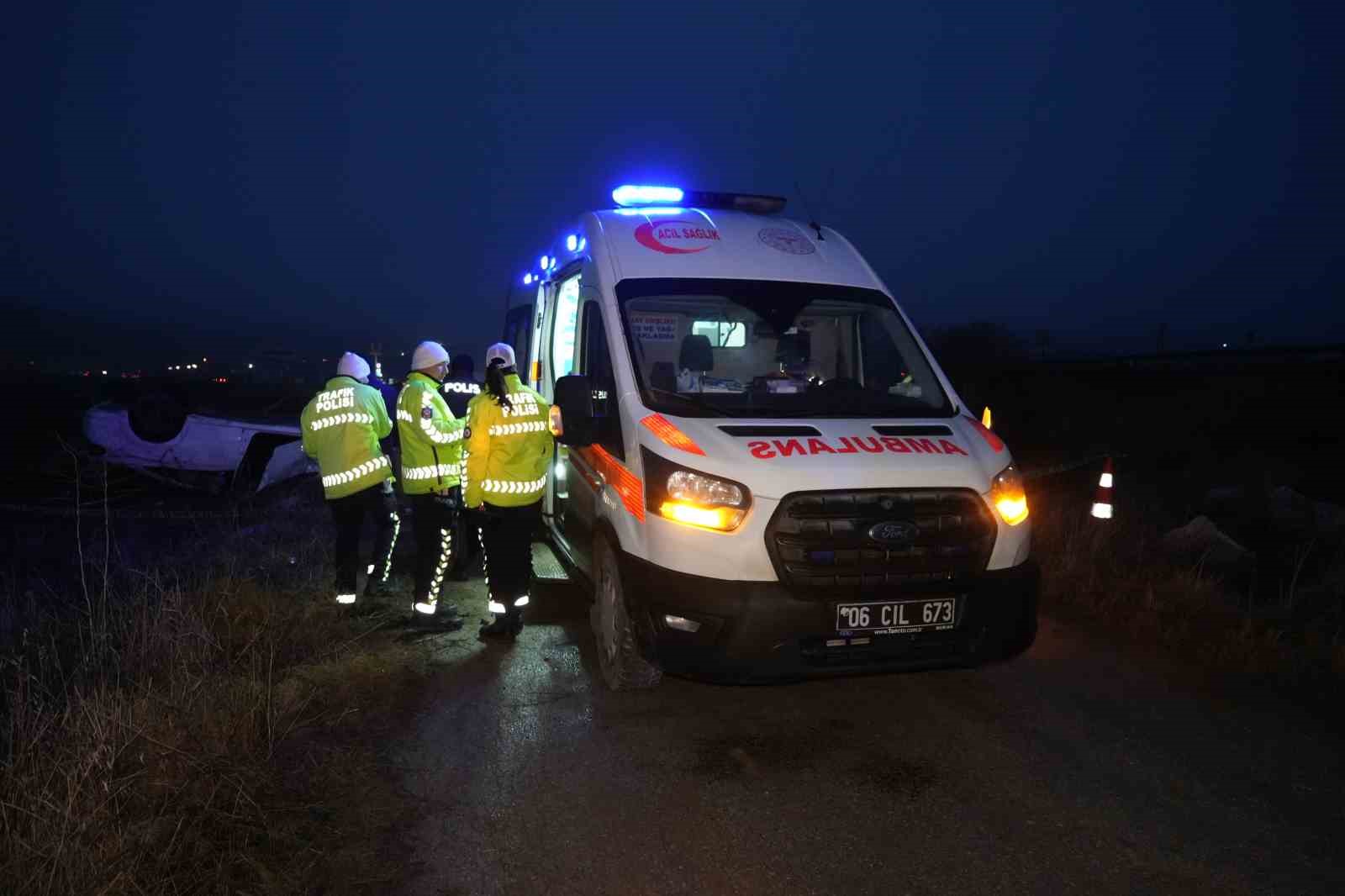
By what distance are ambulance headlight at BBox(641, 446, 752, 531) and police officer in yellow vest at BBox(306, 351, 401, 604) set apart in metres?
2.77

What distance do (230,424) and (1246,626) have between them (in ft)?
45.5

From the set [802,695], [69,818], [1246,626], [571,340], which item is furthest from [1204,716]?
[69,818]

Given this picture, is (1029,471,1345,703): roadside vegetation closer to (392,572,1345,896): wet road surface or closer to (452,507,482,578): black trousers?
(392,572,1345,896): wet road surface

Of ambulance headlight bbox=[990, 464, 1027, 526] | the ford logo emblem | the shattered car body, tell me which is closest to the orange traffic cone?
ambulance headlight bbox=[990, 464, 1027, 526]

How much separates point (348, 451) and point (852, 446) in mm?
3504

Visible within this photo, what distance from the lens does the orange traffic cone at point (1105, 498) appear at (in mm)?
6943

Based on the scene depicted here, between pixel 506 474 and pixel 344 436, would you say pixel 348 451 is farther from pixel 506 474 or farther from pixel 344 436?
pixel 506 474

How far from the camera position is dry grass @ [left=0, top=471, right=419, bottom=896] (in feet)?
8.82

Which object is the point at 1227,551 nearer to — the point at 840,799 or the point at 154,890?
the point at 840,799

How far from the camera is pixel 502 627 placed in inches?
209

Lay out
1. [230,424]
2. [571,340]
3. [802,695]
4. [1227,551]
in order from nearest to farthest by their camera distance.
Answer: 1. [802,695]
2. [571,340]
3. [1227,551]
4. [230,424]

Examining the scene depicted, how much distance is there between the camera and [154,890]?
8.47 ft

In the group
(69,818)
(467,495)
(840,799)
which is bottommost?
(840,799)

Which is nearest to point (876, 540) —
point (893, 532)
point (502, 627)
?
point (893, 532)
